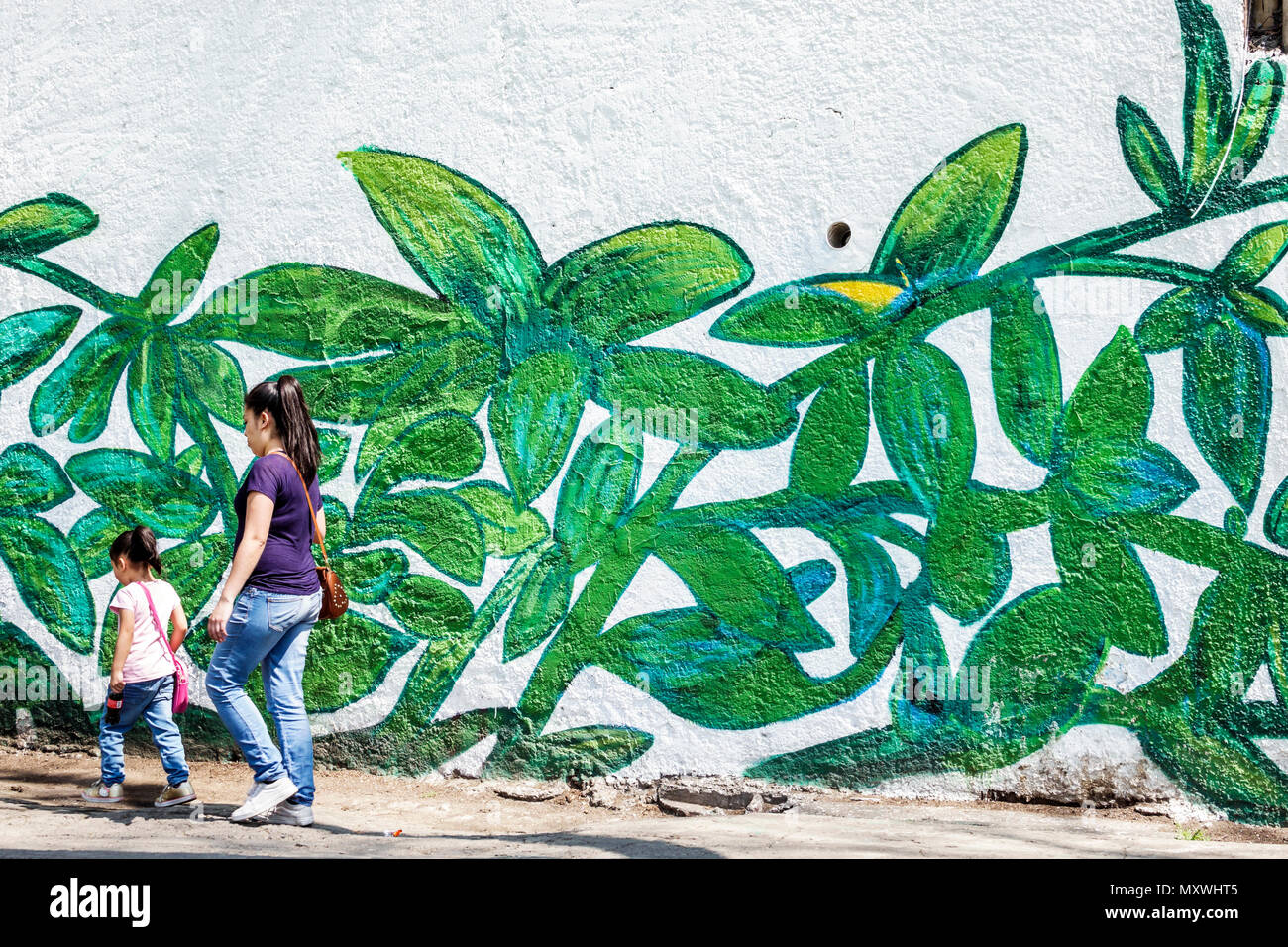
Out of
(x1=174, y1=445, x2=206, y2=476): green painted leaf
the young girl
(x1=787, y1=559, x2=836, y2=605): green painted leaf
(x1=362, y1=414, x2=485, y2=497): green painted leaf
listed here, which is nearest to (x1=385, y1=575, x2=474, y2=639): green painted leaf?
(x1=362, y1=414, x2=485, y2=497): green painted leaf

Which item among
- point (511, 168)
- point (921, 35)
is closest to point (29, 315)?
point (511, 168)

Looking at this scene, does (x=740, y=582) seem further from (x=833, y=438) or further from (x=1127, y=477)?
(x=1127, y=477)

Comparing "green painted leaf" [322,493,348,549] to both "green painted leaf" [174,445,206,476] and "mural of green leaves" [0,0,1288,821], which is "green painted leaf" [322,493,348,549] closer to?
"mural of green leaves" [0,0,1288,821]

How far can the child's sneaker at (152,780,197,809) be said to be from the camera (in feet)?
13.7

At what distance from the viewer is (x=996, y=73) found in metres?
4.34

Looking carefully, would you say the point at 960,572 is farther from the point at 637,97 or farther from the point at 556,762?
the point at 637,97

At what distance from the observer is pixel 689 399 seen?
4.50 meters

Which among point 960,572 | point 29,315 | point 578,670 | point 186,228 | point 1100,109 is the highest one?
point 1100,109

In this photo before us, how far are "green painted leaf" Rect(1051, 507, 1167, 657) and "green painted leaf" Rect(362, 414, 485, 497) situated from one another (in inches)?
92.7

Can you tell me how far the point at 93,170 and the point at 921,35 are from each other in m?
3.70

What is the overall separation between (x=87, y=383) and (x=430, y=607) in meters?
1.94

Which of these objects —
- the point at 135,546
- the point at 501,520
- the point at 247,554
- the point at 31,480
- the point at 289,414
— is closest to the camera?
the point at 247,554

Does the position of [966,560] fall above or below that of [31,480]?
below

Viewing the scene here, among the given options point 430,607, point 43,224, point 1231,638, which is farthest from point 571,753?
point 43,224
